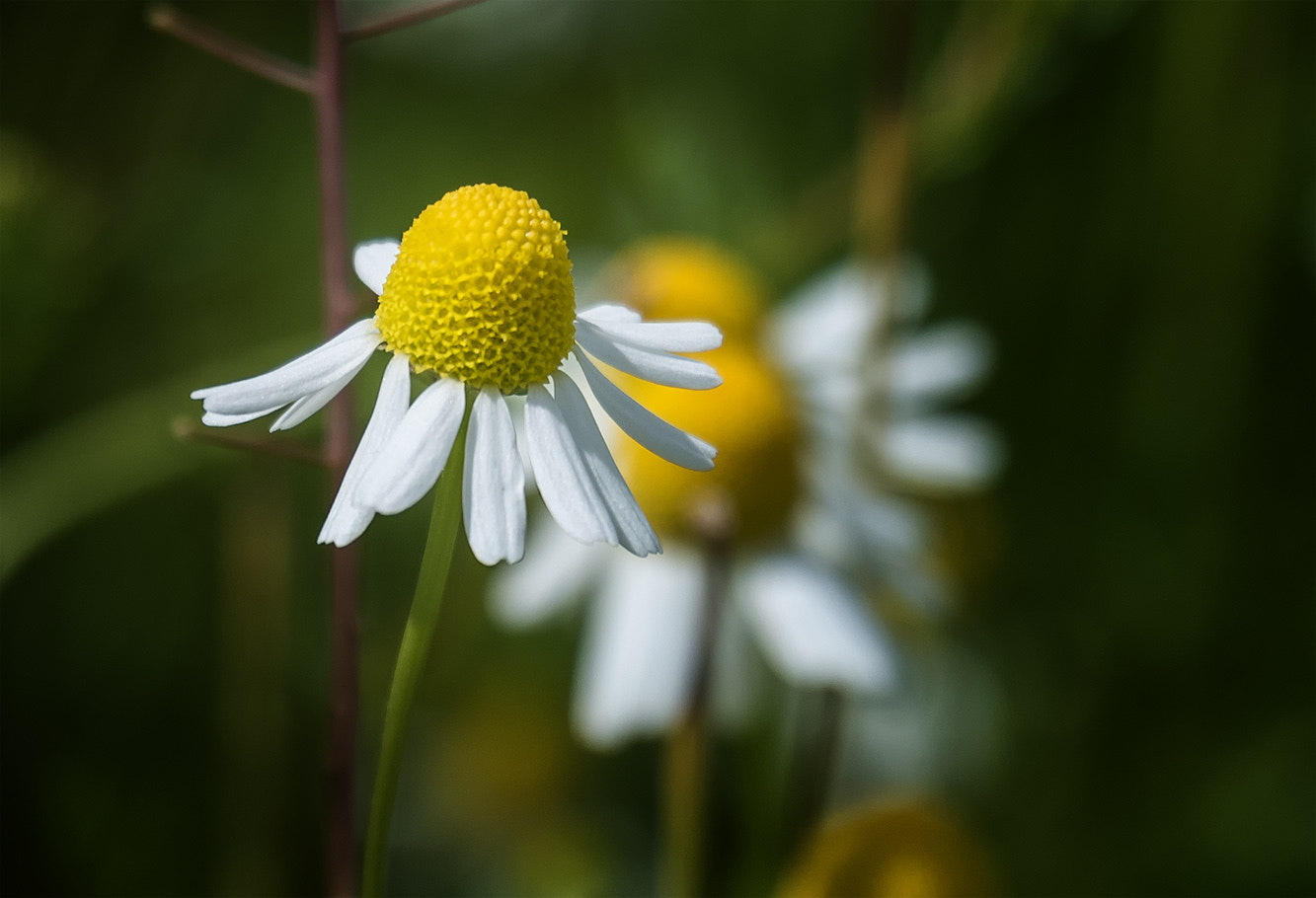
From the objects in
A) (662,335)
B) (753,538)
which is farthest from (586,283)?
(662,335)

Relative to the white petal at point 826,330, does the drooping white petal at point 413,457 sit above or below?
below

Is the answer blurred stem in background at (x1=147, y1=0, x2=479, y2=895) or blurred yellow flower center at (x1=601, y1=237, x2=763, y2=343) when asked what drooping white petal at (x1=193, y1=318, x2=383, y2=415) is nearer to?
blurred stem in background at (x1=147, y1=0, x2=479, y2=895)

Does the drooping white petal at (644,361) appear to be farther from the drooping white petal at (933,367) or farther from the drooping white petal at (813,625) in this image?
the drooping white petal at (933,367)

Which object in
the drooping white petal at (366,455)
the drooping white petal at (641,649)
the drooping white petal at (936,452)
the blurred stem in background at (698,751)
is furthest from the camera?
the drooping white petal at (936,452)

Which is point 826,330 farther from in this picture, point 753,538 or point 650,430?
point 650,430

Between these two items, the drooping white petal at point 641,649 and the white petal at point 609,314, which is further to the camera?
the drooping white petal at point 641,649

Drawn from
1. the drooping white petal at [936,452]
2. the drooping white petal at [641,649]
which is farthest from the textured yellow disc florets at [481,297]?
the drooping white petal at [936,452]

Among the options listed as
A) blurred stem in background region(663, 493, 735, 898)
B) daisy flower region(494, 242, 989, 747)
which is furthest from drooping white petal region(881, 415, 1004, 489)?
blurred stem in background region(663, 493, 735, 898)
